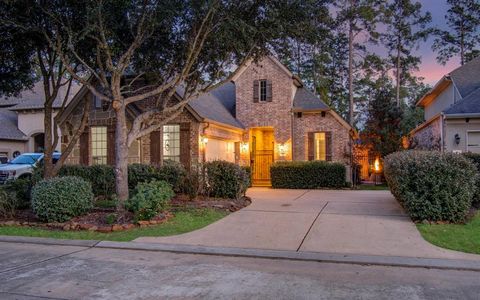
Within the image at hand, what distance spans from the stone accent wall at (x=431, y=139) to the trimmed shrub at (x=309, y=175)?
4.10 metres

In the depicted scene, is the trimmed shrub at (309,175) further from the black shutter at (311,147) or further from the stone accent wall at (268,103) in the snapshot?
the stone accent wall at (268,103)

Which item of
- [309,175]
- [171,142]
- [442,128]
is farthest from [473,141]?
[171,142]

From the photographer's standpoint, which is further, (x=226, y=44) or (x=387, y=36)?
(x=387, y=36)

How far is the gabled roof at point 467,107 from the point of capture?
1639 centimetres

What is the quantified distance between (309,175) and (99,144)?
9.62 m

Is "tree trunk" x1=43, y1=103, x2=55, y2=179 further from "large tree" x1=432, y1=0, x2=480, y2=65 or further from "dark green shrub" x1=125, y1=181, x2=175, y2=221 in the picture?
"large tree" x1=432, y1=0, x2=480, y2=65

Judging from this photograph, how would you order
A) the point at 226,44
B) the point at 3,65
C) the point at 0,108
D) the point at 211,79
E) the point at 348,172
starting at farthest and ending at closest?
1. the point at 0,108
2. the point at 348,172
3. the point at 211,79
4. the point at 3,65
5. the point at 226,44

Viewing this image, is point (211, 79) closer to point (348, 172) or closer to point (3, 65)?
point (3, 65)

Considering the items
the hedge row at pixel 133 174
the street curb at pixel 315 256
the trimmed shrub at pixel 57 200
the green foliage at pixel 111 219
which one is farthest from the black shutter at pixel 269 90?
the street curb at pixel 315 256

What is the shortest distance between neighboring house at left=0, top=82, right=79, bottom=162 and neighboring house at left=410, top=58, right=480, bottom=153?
2347 cm

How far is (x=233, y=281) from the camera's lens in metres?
5.64

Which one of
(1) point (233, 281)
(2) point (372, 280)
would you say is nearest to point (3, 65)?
(1) point (233, 281)

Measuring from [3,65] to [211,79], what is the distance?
670 centimetres

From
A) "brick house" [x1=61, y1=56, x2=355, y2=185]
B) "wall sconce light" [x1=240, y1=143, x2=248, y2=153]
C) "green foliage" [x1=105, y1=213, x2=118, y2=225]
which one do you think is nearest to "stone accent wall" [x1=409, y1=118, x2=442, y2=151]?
"brick house" [x1=61, y1=56, x2=355, y2=185]
